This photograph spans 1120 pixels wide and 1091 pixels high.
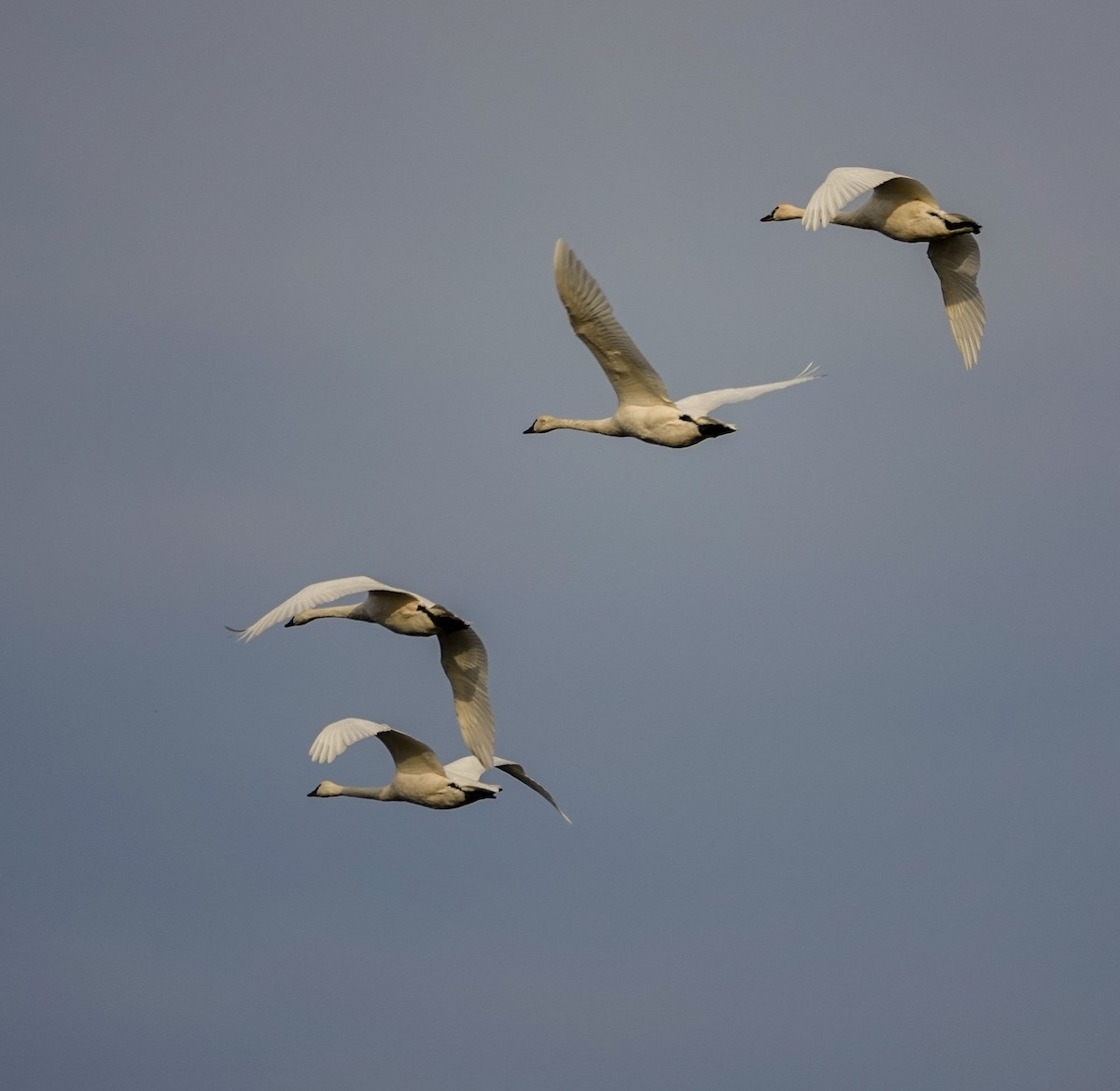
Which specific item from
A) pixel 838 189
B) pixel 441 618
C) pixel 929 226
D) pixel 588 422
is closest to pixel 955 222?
pixel 929 226

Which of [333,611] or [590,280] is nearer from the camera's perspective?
[590,280]

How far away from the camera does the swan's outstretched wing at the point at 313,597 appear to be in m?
29.1

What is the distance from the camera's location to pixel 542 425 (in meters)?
33.8

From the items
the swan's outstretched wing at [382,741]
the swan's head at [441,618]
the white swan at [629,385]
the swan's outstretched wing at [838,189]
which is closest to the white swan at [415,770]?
the swan's outstretched wing at [382,741]

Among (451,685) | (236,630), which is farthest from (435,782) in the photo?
(236,630)

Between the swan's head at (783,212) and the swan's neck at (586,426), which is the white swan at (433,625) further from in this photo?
the swan's head at (783,212)

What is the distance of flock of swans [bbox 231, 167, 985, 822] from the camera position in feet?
93.9

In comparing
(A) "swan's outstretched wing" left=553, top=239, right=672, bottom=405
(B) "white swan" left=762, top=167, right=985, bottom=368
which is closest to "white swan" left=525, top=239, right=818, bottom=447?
(A) "swan's outstretched wing" left=553, top=239, right=672, bottom=405

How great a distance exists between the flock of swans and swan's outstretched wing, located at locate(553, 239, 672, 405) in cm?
2

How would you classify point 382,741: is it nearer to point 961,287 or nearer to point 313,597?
point 313,597

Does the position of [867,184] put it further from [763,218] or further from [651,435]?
[763,218]

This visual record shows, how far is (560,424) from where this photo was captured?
33.4m

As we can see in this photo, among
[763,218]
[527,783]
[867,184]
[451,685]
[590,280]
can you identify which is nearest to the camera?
[590,280]

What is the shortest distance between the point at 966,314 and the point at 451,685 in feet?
29.4
